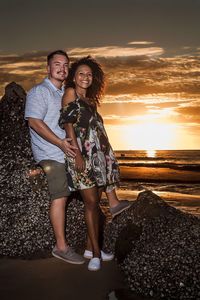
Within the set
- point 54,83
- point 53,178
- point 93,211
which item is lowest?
point 93,211

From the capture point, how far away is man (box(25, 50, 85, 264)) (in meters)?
4.80

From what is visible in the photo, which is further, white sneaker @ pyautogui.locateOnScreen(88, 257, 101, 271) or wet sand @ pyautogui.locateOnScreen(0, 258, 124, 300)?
white sneaker @ pyautogui.locateOnScreen(88, 257, 101, 271)

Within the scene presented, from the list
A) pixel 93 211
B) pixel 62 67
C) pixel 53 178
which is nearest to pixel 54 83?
pixel 62 67

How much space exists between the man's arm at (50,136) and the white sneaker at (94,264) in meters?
1.16

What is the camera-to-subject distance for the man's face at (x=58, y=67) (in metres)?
4.90

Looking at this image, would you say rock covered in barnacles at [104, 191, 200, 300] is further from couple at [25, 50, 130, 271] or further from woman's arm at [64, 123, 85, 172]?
woman's arm at [64, 123, 85, 172]

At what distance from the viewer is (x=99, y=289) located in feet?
14.4

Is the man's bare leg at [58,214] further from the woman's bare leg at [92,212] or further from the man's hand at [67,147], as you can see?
the man's hand at [67,147]

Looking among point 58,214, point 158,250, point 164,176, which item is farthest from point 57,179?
point 164,176

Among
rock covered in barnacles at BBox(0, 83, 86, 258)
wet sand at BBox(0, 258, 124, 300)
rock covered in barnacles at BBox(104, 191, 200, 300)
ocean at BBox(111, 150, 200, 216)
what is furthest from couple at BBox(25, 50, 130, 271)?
ocean at BBox(111, 150, 200, 216)

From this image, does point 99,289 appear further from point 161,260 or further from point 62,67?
point 62,67

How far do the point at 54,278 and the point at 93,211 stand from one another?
0.80m

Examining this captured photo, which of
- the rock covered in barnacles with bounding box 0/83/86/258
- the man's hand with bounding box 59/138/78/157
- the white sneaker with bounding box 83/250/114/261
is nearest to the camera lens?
the man's hand with bounding box 59/138/78/157

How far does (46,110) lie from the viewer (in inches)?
192
